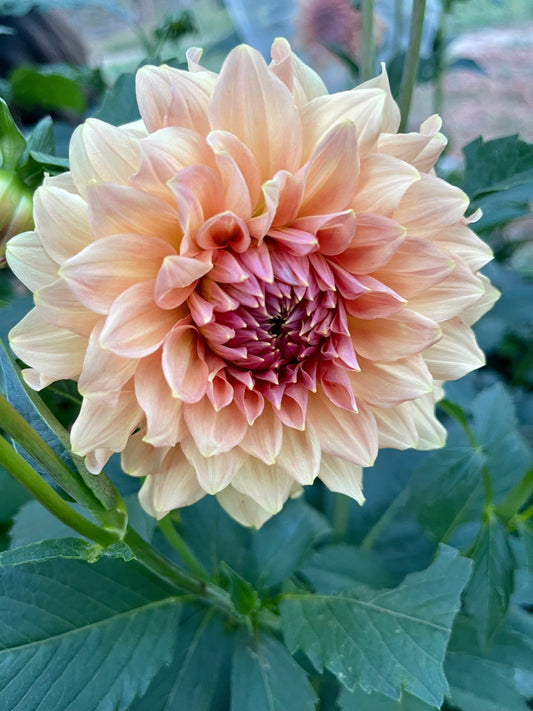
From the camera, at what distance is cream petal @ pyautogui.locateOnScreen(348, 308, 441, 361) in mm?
583

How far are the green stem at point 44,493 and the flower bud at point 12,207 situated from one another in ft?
0.70

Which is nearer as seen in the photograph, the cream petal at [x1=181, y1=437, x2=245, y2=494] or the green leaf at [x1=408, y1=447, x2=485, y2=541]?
the cream petal at [x1=181, y1=437, x2=245, y2=494]

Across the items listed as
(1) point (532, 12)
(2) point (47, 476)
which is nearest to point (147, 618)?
(2) point (47, 476)

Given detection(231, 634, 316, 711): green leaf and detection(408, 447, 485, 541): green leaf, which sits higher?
detection(231, 634, 316, 711): green leaf

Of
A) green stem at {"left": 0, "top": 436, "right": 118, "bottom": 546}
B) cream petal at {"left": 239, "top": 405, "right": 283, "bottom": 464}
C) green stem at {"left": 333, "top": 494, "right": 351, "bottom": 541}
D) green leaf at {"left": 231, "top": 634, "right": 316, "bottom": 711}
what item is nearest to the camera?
green stem at {"left": 0, "top": 436, "right": 118, "bottom": 546}

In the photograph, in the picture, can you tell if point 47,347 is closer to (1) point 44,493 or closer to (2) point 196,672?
(1) point 44,493

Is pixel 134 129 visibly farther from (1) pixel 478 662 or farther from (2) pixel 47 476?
(1) pixel 478 662

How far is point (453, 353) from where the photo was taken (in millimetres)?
644

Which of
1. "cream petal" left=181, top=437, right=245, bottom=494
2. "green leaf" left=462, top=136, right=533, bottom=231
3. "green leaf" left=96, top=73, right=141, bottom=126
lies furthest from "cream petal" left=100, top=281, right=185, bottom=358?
"green leaf" left=462, top=136, right=533, bottom=231

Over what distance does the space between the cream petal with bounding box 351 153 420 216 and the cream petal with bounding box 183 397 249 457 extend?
0.23 metres

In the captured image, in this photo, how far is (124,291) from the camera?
0.54m

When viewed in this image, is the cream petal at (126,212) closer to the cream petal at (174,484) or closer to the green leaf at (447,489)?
the cream petal at (174,484)

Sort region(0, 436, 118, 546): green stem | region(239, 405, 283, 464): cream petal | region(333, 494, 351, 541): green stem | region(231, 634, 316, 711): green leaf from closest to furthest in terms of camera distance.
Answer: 1. region(0, 436, 118, 546): green stem
2. region(239, 405, 283, 464): cream petal
3. region(231, 634, 316, 711): green leaf
4. region(333, 494, 351, 541): green stem

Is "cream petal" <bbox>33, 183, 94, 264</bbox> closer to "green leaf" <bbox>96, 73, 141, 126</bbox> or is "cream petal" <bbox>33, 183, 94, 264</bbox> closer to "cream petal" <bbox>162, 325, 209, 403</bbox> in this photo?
"cream petal" <bbox>162, 325, 209, 403</bbox>
